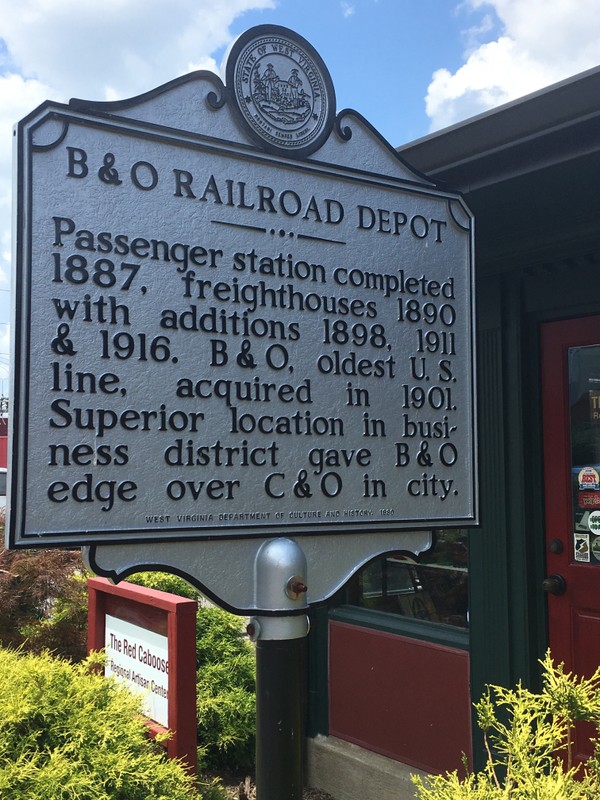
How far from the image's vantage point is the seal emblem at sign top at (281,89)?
83.9 inches

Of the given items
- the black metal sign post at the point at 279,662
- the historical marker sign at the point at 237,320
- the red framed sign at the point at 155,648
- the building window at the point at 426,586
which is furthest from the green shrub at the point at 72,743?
the building window at the point at 426,586

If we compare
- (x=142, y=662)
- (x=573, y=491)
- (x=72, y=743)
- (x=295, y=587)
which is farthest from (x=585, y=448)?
(x=72, y=743)

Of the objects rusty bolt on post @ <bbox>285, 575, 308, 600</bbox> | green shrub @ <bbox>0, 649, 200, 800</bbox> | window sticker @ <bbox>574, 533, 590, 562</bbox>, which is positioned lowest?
green shrub @ <bbox>0, 649, 200, 800</bbox>

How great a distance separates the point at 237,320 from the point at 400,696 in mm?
2847

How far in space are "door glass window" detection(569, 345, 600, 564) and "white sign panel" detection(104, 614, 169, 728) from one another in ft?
6.36

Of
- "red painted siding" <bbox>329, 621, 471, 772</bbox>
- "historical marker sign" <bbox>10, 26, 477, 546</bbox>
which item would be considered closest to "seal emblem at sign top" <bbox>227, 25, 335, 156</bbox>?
"historical marker sign" <bbox>10, 26, 477, 546</bbox>

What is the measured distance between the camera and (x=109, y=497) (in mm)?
1892

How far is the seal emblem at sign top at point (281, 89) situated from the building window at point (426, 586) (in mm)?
2280

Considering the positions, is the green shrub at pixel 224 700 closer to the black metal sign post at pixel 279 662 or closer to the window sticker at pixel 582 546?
the window sticker at pixel 582 546

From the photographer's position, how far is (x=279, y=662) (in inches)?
83.1

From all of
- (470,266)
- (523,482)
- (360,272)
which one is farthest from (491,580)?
(360,272)

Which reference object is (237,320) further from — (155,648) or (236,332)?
(155,648)

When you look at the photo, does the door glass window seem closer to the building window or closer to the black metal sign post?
the building window

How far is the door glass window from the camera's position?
3.49 m
